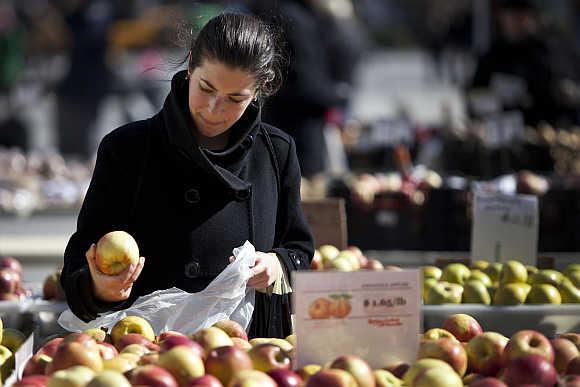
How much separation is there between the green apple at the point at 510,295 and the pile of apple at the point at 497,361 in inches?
19.5

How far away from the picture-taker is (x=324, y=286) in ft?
7.64

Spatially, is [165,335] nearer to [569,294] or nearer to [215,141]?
[215,141]

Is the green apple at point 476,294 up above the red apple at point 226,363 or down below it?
below

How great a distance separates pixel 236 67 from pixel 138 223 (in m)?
0.46

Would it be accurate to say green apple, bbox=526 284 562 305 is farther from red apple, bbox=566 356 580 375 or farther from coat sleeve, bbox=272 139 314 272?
red apple, bbox=566 356 580 375

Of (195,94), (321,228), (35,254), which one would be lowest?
(35,254)

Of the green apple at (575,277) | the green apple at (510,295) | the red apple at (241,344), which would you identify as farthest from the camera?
the green apple at (575,277)

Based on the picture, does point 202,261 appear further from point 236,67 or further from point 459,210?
point 459,210

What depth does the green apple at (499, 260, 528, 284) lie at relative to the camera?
11.6ft

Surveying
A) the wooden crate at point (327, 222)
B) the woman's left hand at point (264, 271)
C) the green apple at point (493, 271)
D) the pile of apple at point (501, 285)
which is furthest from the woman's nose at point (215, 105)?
the wooden crate at point (327, 222)

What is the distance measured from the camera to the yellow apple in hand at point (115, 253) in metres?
2.58

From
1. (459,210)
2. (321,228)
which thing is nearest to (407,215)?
(459,210)

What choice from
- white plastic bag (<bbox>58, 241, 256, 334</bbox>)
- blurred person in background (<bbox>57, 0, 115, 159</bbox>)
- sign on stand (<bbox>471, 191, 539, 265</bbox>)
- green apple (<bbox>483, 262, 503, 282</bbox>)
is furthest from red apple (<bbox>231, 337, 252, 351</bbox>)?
blurred person in background (<bbox>57, 0, 115, 159</bbox>)

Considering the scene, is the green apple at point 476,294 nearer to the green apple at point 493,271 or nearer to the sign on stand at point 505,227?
the green apple at point 493,271
